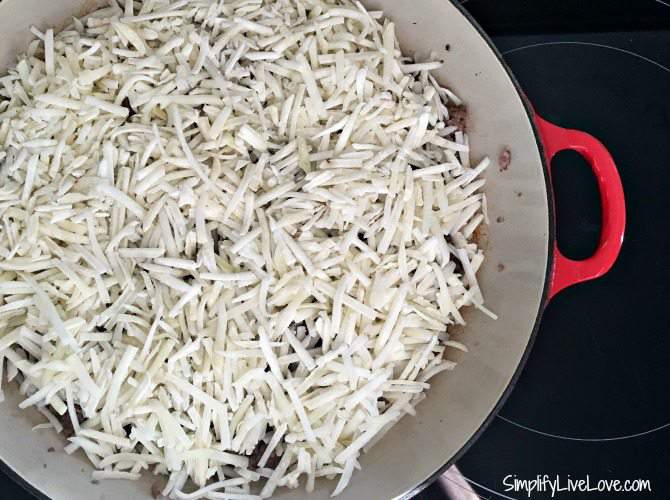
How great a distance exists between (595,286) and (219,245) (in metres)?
0.58

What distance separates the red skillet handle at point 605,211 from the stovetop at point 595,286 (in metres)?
0.13

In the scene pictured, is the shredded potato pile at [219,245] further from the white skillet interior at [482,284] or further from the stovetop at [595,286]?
the stovetop at [595,286]

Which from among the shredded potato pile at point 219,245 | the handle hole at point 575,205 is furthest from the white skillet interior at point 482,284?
the handle hole at point 575,205

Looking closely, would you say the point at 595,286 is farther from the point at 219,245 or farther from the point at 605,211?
the point at 219,245

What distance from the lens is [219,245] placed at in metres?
0.84

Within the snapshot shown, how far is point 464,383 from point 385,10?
52cm

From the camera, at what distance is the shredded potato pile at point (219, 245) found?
2.70ft

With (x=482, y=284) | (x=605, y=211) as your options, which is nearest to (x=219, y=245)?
(x=482, y=284)

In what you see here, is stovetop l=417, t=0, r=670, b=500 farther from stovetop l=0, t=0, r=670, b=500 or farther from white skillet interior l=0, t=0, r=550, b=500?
white skillet interior l=0, t=0, r=550, b=500

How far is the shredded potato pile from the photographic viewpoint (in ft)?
2.70

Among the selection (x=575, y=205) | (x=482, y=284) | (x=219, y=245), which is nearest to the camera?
(x=219, y=245)

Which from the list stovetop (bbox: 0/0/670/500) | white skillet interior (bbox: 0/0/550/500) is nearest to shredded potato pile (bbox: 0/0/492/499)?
white skillet interior (bbox: 0/0/550/500)

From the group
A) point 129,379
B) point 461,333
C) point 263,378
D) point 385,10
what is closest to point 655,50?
point 385,10

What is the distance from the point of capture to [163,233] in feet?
2.72
